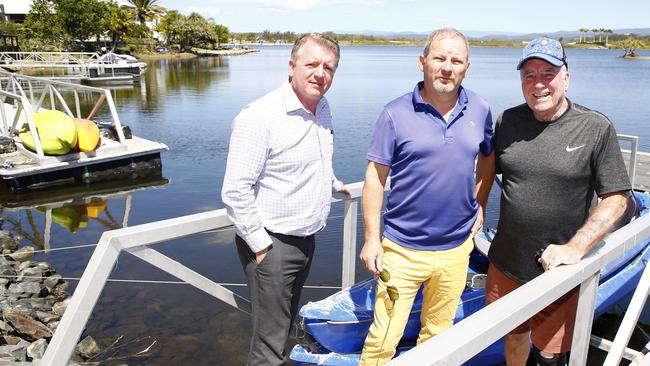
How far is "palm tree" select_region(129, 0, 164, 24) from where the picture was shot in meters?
Answer: 69.4

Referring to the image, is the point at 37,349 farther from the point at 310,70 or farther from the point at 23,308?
the point at 310,70

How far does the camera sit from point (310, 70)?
2.16 metres

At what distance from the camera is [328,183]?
7.64 feet

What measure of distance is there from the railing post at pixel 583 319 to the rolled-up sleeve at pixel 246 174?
128 cm

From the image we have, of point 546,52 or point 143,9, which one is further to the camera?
point 143,9

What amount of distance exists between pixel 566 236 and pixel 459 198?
487 millimetres

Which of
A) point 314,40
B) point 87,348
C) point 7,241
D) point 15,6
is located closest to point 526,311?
point 314,40

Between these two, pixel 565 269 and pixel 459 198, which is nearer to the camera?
pixel 565 269

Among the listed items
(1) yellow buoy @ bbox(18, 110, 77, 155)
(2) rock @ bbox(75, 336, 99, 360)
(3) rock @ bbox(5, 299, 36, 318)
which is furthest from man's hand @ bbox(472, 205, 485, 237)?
(1) yellow buoy @ bbox(18, 110, 77, 155)

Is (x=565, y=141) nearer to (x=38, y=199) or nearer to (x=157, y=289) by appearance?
(x=157, y=289)

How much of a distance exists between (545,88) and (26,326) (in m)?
Result: 4.46

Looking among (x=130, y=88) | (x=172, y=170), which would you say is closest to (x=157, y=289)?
(x=172, y=170)

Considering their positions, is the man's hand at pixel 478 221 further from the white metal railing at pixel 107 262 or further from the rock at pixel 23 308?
the rock at pixel 23 308


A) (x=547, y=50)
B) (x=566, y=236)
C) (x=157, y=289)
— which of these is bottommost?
(x=157, y=289)
